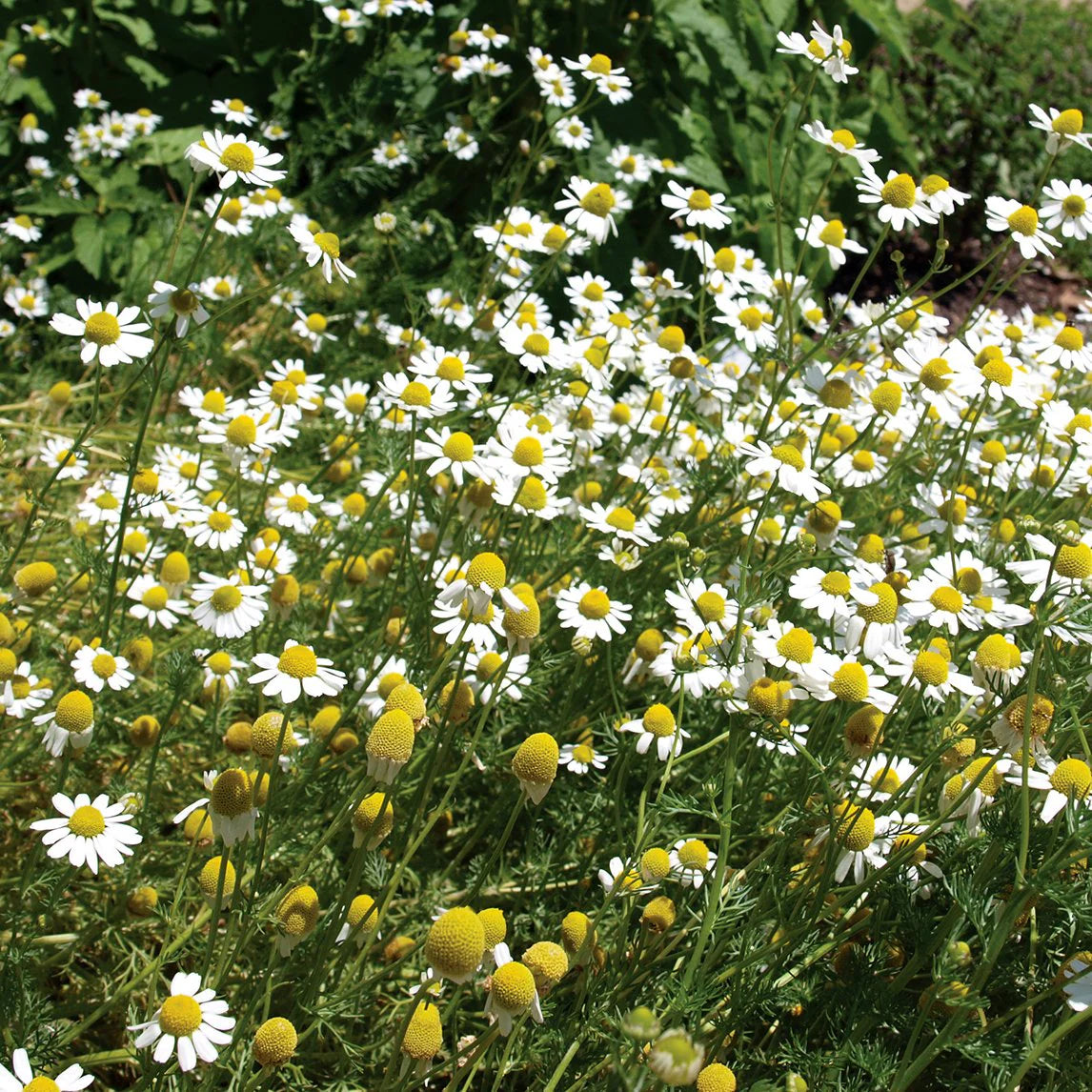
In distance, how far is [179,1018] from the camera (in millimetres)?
1326

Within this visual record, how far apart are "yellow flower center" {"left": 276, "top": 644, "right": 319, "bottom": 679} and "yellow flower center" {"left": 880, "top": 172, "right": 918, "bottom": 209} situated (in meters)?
1.36

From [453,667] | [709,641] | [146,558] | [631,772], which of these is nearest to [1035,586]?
[709,641]

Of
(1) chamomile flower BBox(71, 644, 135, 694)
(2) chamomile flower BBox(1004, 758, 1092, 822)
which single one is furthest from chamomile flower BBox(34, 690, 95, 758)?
(2) chamomile flower BBox(1004, 758, 1092, 822)

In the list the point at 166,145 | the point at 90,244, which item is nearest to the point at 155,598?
the point at 90,244

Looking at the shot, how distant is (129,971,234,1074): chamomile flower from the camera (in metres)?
1.31

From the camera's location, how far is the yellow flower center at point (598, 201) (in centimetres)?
241

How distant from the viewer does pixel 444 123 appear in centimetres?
400

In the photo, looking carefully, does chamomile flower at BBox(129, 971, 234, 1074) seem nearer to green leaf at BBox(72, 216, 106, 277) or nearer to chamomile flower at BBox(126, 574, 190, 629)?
chamomile flower at BBox(126, 574, 190, 629)

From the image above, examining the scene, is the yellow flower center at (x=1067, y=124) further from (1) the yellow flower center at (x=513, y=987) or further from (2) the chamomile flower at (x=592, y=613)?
(1) the yellow flower center at (x=513, y=987)

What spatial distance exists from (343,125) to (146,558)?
2.08 meters

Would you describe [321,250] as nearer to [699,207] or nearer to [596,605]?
[596,605]

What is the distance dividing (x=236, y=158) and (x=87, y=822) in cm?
97

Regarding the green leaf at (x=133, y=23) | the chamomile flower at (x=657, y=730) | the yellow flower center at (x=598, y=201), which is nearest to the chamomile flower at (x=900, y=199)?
the yellow flower center at (x=598, y=201)

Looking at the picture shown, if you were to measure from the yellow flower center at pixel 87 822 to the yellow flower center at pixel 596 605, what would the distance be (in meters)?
0.85
